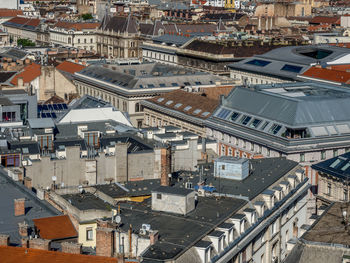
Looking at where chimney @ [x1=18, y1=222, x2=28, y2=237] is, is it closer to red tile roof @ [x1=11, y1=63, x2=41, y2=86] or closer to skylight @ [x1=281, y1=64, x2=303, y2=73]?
red tile roof @ [x1=11, y1=63, x2=41, y2=86]

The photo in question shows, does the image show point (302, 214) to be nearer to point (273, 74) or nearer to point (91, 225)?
point (91, 225)

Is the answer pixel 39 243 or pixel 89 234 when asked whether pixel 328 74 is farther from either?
pixel 39 243

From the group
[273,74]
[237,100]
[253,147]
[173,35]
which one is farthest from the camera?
[173,35]

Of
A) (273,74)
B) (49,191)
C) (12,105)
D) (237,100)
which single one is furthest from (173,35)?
(49,191)

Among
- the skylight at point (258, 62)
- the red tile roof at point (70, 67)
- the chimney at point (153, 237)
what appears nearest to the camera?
the chimney at point (153, 237)

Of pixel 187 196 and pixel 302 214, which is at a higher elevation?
pixel 187 196

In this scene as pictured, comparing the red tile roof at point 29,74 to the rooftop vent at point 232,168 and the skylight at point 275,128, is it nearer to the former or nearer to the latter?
→ the skylight at point 275,128

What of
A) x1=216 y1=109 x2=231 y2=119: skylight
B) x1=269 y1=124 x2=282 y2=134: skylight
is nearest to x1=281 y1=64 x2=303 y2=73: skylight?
x1=216 y1=109 x2=231 y2=119: skylight

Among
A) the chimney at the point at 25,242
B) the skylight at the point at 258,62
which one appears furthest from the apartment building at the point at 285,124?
the chimney at the point at 25,242
